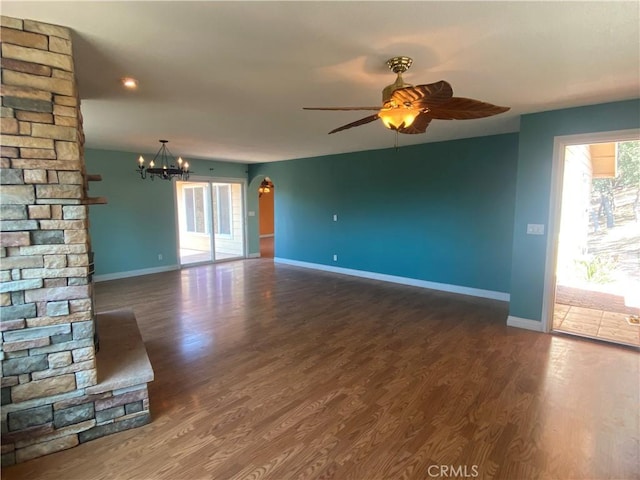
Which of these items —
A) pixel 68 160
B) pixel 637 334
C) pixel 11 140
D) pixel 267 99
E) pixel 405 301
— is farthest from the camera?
pixel 405 301

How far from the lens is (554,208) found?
3.56 m

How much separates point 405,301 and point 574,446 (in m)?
2.93

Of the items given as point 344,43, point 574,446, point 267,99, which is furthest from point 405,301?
point 344,43

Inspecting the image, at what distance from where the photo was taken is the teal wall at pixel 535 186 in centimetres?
337

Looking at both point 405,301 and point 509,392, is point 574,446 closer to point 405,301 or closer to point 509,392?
point 509,392

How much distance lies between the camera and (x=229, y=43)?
204cm

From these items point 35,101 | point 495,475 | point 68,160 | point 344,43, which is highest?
point 344,43

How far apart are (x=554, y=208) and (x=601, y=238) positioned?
1425mm

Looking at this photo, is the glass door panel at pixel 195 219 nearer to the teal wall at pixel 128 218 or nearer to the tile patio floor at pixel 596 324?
the teal wall at pixel 128 218

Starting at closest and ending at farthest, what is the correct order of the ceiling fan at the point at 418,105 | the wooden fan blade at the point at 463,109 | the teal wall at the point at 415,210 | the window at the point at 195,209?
the ceiling fan at the point at 418,105 → the wooden fan blade at the point at 463,109 → the teal wall at the point at 415,210 → the window at the point at 195,209

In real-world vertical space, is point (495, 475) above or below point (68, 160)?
below

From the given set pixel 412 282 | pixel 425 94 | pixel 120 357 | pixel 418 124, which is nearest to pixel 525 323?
pixel 412 282

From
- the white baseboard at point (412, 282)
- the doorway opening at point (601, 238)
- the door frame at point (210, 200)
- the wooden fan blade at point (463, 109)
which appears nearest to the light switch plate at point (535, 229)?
the doorway opening at point (601, 238)

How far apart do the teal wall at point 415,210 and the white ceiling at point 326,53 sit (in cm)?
134
